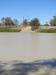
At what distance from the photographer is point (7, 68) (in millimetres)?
6438

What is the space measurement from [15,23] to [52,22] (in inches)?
797

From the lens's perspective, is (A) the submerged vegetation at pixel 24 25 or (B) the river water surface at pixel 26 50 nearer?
(B) the river water surface at pixel 26 50

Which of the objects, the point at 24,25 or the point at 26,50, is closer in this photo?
the point at 26,50

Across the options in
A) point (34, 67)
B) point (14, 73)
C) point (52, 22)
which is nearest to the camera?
point (14, 73)

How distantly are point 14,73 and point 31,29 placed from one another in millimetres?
59657

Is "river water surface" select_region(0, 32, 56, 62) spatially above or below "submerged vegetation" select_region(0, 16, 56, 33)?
above

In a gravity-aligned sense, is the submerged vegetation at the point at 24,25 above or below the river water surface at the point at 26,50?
below

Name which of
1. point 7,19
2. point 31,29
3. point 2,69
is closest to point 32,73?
point 2,69

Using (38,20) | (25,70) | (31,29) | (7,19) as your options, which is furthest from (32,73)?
(7,19)

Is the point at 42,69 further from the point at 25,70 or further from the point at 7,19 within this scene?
the point at 7,19

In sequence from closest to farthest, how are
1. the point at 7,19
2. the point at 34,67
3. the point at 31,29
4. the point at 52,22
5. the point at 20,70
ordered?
the point at 20,70 < the point at 34,67 < the point at 31,29 < the point at 52,22 < the point at 7,19

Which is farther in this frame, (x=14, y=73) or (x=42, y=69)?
(x=42, y=69)

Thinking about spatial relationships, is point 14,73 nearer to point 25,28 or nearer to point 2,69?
point 2,69

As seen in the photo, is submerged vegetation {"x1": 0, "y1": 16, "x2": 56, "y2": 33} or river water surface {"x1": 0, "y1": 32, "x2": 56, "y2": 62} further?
submerged vegetation {"x1": 0, "y1": 16, "x2": 56, "y2": 33}
